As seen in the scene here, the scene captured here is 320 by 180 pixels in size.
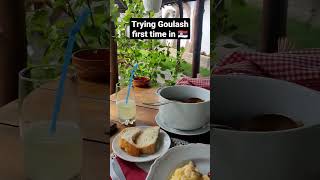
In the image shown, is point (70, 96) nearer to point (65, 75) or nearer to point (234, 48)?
point (65, 75)

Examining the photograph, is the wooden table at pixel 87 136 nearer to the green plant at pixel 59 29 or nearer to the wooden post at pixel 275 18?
the green plant at pixel 59 29

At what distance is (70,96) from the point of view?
0.48 m

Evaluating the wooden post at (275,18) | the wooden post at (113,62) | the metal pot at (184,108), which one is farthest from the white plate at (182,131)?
the wooden post at (275,18)

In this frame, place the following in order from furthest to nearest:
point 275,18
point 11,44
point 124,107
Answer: point 124,107 → point 11,44 → point 275,18

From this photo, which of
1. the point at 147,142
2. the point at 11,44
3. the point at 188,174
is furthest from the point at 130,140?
the point at 11,44

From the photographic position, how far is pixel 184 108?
1.78 feet

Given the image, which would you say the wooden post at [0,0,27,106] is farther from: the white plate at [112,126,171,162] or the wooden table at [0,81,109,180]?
the white plate at [112,126,171,162]

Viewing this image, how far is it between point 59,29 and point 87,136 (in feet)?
0.56

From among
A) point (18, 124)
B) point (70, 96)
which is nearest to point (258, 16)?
point (70, 96)

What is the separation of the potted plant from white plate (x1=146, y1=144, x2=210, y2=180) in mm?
153

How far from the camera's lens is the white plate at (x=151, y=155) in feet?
1.77

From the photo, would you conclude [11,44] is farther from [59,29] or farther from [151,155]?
[151,155]

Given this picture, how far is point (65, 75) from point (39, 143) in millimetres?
99

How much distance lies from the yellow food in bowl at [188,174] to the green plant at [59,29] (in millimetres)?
211
